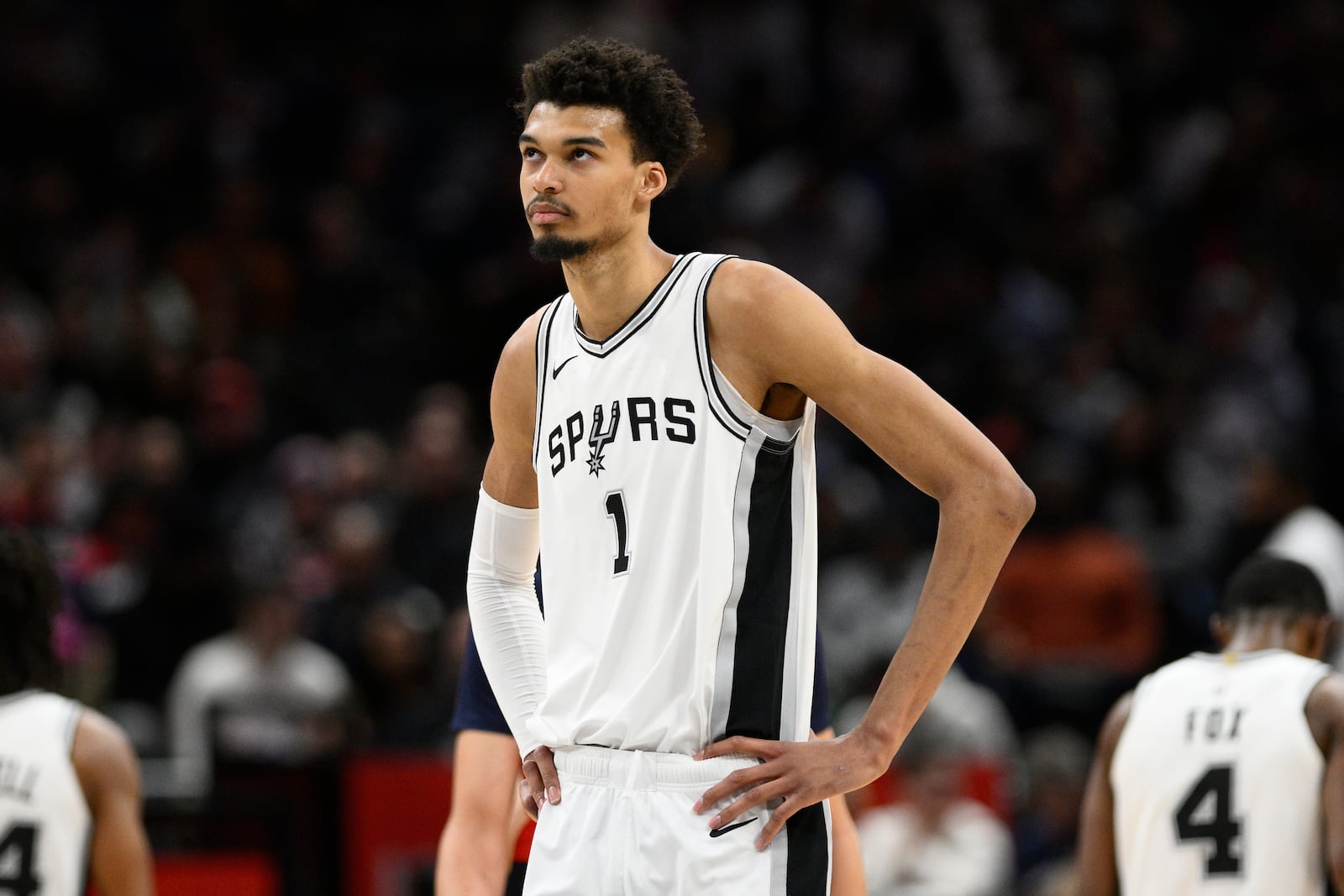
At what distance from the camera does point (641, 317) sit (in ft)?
12.0

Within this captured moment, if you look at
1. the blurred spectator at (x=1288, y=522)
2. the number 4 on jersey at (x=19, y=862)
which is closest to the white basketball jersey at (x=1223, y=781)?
the number 4 on jersey at (x=19, y=862)

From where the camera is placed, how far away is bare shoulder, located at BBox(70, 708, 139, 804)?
508cm

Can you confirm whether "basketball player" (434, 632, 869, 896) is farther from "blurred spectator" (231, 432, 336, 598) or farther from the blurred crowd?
"blurred spectator" (231, 432, 336, 598)

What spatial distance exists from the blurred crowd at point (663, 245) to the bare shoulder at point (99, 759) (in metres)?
3.07

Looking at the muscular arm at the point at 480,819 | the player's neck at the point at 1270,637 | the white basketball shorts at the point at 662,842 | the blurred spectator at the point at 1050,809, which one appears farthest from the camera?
the blurred spectator at the point at 1050,809

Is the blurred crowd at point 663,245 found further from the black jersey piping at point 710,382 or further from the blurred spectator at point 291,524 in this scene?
the black jersey piping at point 710,382

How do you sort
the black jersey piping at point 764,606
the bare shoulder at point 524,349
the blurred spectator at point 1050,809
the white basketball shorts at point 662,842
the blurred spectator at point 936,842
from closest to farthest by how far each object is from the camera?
the white basketball shorts at point 662,842 → the black jersey piping at point 764,606 → the bare shoulder at point 524,349 → the blurred spectator at point 936,842 → the blurred spectator at point 1050,809

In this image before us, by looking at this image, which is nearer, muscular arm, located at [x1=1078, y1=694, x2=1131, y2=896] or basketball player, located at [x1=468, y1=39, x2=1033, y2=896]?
basketball player, located at [x1=468, y1=39, x2=1033, y2=896]

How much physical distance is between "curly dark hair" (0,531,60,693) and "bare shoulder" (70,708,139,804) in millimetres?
213

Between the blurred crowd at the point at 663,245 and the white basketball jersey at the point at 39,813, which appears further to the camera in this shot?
the blurred crowd at the point at 663,245

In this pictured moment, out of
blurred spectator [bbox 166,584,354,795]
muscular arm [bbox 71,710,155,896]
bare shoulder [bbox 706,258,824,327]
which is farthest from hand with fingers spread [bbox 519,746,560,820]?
blurred spectator [bbox 166,584,354,795]

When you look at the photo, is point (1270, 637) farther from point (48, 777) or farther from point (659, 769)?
point (48, 777)

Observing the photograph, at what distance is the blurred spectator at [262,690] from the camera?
360 inches

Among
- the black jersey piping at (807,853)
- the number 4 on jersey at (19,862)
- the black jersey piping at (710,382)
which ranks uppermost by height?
the black jersey piping at (710,382)
